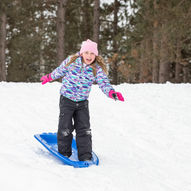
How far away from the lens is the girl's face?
3.44 m

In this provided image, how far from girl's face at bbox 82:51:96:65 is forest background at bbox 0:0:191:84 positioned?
6971 millimetres

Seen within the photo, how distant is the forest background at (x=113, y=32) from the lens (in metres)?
10.5

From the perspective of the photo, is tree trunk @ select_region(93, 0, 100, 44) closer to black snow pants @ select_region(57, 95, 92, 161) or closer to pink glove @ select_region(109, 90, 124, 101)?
black snow pants @ select_region(57, 95, 92, 161)

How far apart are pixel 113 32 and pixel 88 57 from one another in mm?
16441

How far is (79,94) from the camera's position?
3.47 m

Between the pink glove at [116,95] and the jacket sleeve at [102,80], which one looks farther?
the jacket sleeve at [102,80]

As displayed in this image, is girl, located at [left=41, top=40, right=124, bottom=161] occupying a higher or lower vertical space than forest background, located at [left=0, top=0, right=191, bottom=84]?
lower

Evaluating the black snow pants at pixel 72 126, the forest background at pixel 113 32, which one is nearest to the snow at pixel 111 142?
the black snow pants at pixel 72 126

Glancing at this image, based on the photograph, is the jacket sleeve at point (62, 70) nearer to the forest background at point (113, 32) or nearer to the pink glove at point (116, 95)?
the pink glove at point (116, 95)

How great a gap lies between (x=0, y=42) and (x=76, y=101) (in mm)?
15207

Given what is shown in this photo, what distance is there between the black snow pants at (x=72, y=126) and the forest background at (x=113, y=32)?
7262 millimetres

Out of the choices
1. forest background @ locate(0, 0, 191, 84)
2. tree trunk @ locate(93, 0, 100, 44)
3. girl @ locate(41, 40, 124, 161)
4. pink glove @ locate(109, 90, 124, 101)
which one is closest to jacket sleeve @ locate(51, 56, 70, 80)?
girl @ locate(41, 40, 124, 161)

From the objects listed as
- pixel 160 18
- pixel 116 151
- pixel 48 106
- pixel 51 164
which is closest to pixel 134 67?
pixel 160 18

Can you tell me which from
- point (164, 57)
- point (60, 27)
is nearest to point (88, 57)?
point (164, 57)
